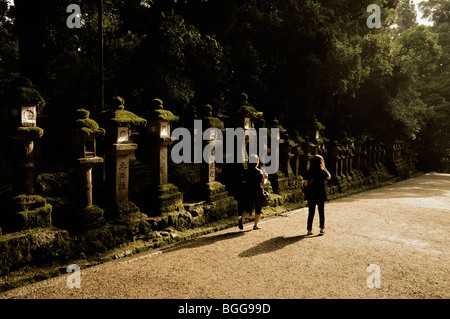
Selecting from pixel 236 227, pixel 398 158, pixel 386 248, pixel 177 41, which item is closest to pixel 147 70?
pixel 177 41

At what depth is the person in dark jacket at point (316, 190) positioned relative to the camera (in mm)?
6867

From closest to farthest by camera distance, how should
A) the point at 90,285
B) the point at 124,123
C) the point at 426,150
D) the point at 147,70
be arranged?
the point at 90,285
the point at 124,123
the point at 147,70
the point at 426,150

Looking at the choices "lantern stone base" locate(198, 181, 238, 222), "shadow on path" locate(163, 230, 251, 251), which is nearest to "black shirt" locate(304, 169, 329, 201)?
"shadow on path" locate(163, 230, 251, 251)

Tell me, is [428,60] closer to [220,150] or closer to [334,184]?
[334,184]

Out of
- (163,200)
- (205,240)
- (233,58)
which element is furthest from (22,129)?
(233,58)

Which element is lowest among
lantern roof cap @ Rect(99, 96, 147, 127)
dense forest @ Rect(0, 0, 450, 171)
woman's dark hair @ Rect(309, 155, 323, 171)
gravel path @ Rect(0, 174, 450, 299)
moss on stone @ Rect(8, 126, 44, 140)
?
gravel path @ Rect(0, 174, 450, 299)

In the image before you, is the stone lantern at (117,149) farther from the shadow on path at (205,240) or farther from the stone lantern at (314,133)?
the stone lantern at (314,133)

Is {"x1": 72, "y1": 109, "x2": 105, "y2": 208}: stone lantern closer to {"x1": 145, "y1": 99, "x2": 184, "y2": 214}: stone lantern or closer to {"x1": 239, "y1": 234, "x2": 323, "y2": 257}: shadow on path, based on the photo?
{"x1": 145, "y1": 99, "x2": 184, "y2": 214}: stone lantern

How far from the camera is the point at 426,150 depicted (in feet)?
91.8

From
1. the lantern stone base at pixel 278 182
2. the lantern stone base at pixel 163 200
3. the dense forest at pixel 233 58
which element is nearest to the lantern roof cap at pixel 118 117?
the lantern stone base at pixel 163 200

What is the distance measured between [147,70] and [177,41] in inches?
57.6

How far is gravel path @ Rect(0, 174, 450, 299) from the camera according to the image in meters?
4.13

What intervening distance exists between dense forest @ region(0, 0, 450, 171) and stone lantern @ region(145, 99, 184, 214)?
336cm

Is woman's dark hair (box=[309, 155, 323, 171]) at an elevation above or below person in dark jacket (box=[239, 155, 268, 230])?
above
